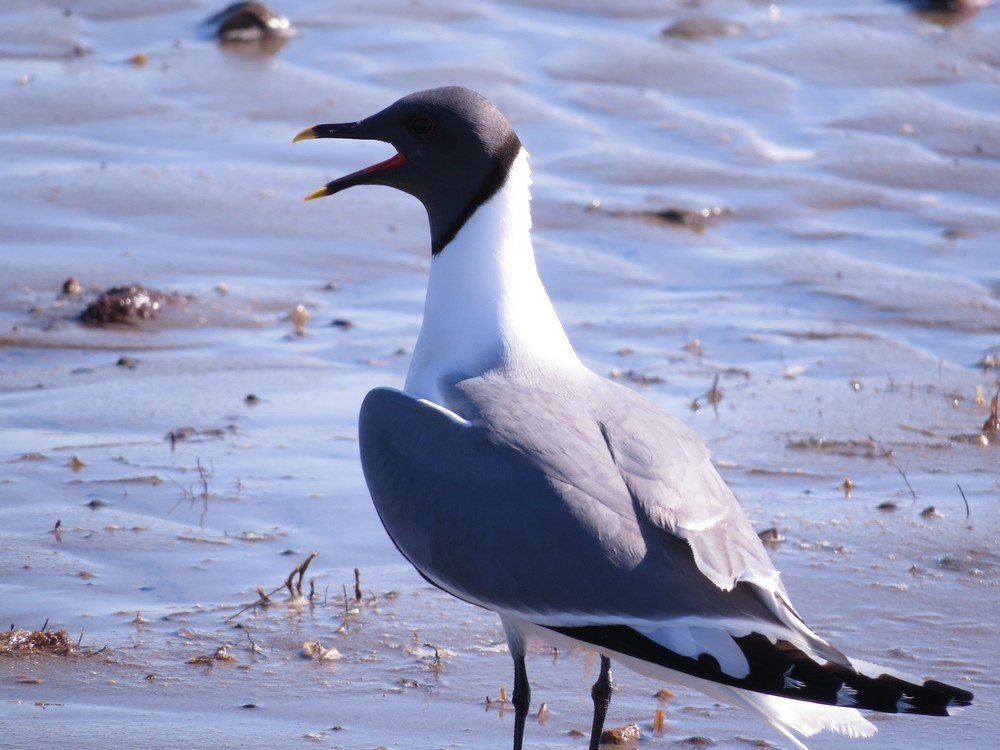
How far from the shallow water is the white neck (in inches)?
31.3

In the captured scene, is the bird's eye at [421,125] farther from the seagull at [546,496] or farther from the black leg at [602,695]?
the black leg at [602,695]

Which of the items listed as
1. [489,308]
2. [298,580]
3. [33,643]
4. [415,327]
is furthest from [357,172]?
[415,327]

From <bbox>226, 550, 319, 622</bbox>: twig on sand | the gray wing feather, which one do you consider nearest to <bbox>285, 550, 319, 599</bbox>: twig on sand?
<bbox>226, 550, 319, 622</bbox>: twig on sand

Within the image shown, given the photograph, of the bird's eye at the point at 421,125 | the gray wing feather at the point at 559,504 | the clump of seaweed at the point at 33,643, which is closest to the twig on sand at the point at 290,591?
the clump of seaweed at the point at 33,643

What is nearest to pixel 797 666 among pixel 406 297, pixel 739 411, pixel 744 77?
pixel 739 411

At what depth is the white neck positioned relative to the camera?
4059mm

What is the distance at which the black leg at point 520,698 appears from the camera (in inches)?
146

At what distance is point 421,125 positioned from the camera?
4.32m

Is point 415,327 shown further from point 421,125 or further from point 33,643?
point 33,643

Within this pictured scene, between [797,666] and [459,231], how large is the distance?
1.63 metres

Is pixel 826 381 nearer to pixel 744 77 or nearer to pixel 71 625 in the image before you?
pixel 71 625

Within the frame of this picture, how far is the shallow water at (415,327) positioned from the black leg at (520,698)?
16 cm

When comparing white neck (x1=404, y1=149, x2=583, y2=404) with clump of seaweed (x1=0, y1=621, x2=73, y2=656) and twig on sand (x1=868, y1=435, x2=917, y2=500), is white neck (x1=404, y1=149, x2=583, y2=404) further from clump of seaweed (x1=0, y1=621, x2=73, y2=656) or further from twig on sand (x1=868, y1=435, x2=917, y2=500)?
twig on sand (x1=868, y1=435, x2=917, y2=500)

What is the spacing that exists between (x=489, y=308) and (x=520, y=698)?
1012mm
